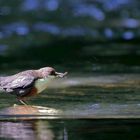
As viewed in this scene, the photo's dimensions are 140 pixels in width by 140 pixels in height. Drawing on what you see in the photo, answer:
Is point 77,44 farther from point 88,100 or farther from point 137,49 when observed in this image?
point 88,100

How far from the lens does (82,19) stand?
17078mm

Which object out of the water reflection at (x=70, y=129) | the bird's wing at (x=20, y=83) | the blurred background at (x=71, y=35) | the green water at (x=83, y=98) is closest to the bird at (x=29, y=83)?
the bird's wing at (x=20, y=83)

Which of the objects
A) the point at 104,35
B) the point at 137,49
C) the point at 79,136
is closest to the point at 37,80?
the point at 79,136

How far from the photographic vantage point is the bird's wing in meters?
7.37

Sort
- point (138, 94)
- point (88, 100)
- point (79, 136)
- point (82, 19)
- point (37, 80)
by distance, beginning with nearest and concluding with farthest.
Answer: point (79, 136) < point (37, 80) < point (88, 100) < point (138, 94) < point (82, 19)

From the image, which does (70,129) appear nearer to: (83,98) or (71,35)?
(83,98)

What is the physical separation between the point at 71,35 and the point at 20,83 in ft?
28.5

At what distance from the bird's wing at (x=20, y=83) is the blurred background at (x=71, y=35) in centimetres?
364

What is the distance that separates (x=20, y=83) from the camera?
24.3 ft

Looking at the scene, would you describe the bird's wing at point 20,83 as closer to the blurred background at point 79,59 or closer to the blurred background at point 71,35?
the blurred background at point 79,59

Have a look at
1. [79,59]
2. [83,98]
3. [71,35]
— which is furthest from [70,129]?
[71,35]

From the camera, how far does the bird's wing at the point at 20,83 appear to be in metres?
7.37

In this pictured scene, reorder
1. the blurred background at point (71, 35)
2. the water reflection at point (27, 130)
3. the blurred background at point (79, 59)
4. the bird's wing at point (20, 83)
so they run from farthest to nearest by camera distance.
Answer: the blurred background at point (71, 35), the bird's wing at point (20, 83), the blurred background at point (79, 59), the water reflection at point (27, 130)

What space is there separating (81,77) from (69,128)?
3975 millimetres
